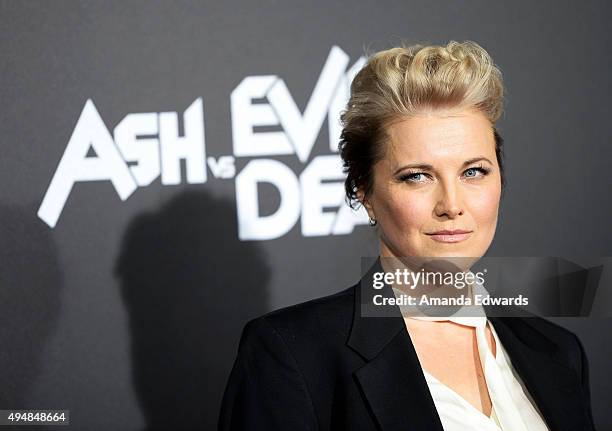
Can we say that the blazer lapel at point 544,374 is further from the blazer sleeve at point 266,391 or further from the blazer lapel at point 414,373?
the blazer sleeve at point 266,391

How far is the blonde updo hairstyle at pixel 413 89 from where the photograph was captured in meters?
1.38

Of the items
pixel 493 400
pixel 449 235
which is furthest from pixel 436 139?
pixel 493 400

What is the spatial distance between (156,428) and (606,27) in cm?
183

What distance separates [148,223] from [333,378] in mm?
1150

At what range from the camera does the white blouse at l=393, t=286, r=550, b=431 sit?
1.31m

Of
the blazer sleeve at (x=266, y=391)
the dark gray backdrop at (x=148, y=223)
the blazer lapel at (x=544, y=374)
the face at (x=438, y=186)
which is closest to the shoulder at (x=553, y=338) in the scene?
the blazer lapel at (x=544, y=374)

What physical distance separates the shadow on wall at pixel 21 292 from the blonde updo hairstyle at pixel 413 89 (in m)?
1.20

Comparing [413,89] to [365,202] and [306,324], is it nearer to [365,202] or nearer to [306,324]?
[365,202]

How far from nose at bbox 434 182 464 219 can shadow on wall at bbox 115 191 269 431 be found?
1081 mm

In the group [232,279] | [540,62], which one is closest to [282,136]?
[232,279]

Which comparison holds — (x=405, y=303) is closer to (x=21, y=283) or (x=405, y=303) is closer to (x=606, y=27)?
(x=21, y=283)

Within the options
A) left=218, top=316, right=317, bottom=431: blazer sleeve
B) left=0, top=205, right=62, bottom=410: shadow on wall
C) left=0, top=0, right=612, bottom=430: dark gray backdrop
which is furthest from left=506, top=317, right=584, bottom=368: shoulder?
left=0, top=205, right=62, bottom=410: shadow on wall

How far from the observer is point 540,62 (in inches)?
97.3

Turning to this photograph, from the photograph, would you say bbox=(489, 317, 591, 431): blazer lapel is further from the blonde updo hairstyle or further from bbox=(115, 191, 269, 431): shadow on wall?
bbox=(115, 191, 269, 431): shadow on wall
